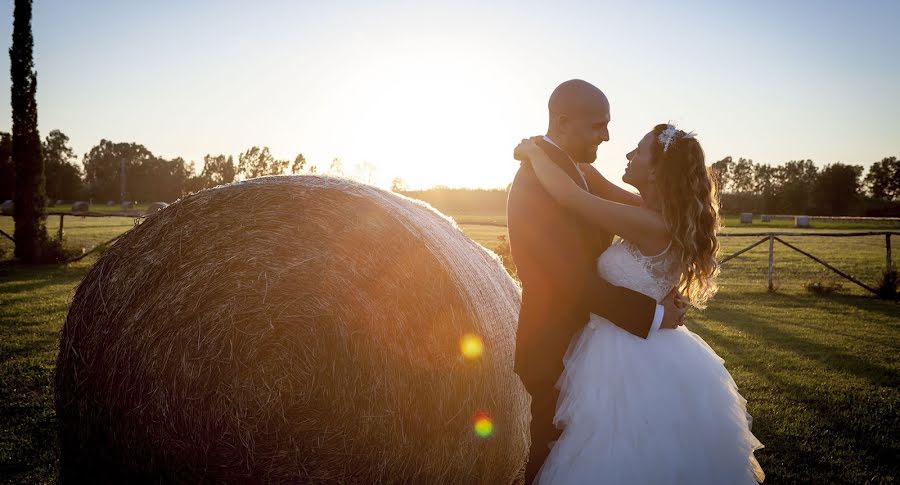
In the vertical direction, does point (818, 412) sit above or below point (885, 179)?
below

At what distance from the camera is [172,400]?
3.79 metres

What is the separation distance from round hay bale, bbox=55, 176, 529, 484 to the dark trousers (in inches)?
23.8

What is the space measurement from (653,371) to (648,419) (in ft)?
0.79

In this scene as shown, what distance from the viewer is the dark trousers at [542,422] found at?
124 inches

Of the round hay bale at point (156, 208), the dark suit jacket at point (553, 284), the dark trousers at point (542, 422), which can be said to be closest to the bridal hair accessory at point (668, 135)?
the dark suit jacket at point (553, 284)

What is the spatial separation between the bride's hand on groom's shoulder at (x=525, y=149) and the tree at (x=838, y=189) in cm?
9638

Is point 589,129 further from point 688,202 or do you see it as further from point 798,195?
point 798,195

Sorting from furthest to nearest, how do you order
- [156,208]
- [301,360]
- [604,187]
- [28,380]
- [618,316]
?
1. [156,208]
2. [28,380]
3. [604,187]
4. [301,360]
5. [618,316]

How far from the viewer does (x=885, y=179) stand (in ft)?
313

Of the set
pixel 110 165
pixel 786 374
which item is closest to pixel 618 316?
pixel 786 374

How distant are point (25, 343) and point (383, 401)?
23.6 ft

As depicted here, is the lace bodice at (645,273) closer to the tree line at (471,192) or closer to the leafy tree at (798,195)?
the tree line at (471,192)

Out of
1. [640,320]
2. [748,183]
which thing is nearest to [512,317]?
[640,320]

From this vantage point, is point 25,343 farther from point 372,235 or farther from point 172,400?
point 372,235
